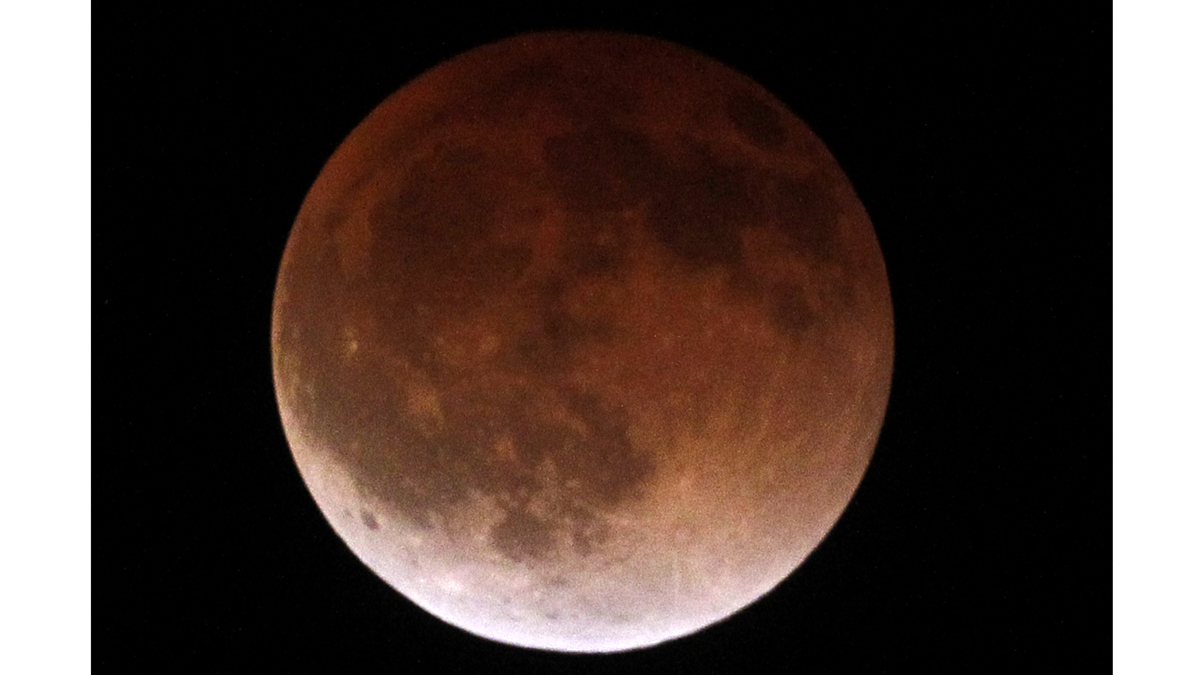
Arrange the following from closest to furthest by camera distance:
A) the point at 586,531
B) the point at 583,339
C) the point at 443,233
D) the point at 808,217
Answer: the point at 583,339
the point at 443,233
the point at 586,531
the point at 808,217

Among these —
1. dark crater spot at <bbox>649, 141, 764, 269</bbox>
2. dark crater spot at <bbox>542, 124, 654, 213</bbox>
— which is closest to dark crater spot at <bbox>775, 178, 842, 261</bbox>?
dark crater spot at <bbox>649, 141, 764, 269</bbox>

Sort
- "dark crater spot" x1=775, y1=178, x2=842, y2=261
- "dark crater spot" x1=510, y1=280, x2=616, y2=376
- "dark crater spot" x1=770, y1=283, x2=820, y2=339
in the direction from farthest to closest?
"dark crater spot" x1=775, y1=178, x2=842, y2=261, "dark crater spot" x1=770, y1=283, x2=820, y2=339, "dark crater spot" x1=510, y1=280, x2=616, y2=376

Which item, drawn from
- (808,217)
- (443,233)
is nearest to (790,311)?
(808,217)

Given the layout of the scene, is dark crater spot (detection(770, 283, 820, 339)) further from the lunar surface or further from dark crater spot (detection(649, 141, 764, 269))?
dark crater spot (detection(649, 141, 764, 269))

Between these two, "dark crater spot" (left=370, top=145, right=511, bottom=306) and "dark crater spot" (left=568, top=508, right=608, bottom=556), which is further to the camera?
"dark crater spot" (left=568, top=508, right=608, bottom=556)

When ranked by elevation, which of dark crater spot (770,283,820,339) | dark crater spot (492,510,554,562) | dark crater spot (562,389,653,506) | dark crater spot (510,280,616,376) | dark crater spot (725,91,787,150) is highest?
dark crater spot (725,91,787,150)

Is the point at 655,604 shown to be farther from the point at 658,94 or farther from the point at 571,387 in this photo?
the point at 658,94

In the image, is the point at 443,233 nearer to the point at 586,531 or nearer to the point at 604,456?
the point at 604,456
